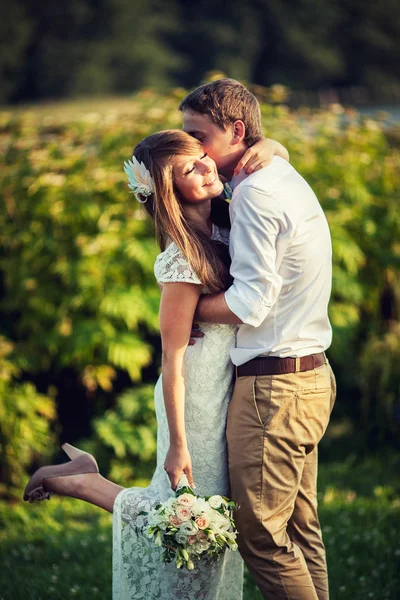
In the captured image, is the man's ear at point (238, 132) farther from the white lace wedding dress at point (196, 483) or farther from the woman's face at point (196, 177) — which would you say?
the white lace wedding dress at point (196, 483)

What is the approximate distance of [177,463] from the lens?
2.64m

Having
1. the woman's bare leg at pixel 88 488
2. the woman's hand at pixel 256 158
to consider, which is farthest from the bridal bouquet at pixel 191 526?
the woman's hand at pixel 256 158

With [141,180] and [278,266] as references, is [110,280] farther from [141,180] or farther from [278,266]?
[278,266]

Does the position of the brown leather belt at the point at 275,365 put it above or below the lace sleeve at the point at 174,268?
below

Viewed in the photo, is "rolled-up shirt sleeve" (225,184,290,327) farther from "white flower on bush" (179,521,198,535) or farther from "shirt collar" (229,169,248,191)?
"white flower on bush" (179,521,198,535)

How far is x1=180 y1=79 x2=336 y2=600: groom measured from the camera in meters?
2.50

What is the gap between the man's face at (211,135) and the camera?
2.69 metres

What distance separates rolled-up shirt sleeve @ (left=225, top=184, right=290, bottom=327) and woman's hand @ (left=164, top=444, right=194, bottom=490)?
530 mm

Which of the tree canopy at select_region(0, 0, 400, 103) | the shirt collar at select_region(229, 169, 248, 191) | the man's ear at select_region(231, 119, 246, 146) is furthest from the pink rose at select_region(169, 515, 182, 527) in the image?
the tree canopy at select_region(0, 0, 400, 103)

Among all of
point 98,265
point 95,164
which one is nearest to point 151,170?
point 98,265

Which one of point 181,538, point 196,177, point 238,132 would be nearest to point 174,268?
point 196,177

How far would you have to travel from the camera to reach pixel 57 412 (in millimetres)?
5695

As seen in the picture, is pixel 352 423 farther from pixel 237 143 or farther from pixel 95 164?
pixel 237 143

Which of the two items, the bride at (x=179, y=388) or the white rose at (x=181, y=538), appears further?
the bride at (x=179, y=388)
